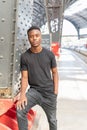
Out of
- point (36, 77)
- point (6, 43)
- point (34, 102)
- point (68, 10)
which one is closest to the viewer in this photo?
point (6, 43)

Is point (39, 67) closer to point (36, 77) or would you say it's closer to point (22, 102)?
point (36, 77)

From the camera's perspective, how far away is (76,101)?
22.1ft

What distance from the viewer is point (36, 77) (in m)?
3.20

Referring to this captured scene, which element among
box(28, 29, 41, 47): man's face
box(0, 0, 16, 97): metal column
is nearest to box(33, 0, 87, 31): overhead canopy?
box(28, 29, 41, 47): man's face

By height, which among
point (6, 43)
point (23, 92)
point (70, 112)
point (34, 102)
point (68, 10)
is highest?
point (68, 10)

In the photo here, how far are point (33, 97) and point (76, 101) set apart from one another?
139 inches

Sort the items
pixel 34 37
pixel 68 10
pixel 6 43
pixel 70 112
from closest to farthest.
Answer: pixel 6 43 → pixel 34 37 → pixel 70 112 → pixel 68 10

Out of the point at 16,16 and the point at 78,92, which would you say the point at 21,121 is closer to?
the point at 16,16

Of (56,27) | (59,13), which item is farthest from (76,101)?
(56,27)

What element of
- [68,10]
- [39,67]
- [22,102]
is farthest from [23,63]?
[68,10]

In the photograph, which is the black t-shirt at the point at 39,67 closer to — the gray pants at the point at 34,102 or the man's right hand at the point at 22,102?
the gray pants at the point at 34,102

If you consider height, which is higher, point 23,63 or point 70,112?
point 23,63

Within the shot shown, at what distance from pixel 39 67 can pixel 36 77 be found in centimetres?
10

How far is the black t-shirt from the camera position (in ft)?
10.3
